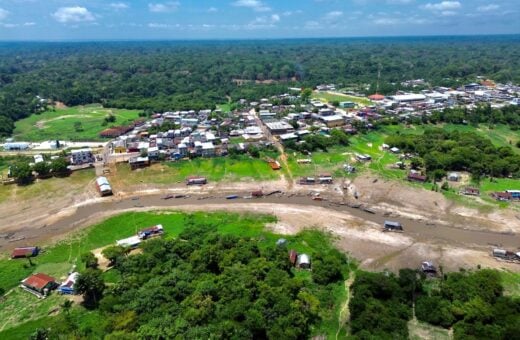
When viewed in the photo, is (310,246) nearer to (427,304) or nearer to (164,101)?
→ (427,304)

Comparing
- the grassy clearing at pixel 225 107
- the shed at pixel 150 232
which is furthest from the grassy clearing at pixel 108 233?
the grassy clearing at pixel 225 107

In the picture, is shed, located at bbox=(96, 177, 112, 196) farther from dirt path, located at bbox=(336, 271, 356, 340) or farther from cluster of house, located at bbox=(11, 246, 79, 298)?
dirt path, located at bbox=(336, 271, 356, 340)

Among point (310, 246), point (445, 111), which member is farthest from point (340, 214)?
point (445, 111)

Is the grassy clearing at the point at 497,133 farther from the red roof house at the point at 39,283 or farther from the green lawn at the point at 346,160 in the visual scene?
the red roof house at the point at 39,283

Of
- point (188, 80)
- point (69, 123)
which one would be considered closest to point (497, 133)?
point (69, 123)

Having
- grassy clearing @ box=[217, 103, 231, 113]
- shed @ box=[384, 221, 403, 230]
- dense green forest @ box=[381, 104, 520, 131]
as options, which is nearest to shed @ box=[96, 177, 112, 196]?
shed @ box=[384, 221, 403, 230]

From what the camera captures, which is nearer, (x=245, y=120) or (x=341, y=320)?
(x=341, y=320)

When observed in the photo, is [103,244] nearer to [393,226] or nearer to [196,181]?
[196,181]
